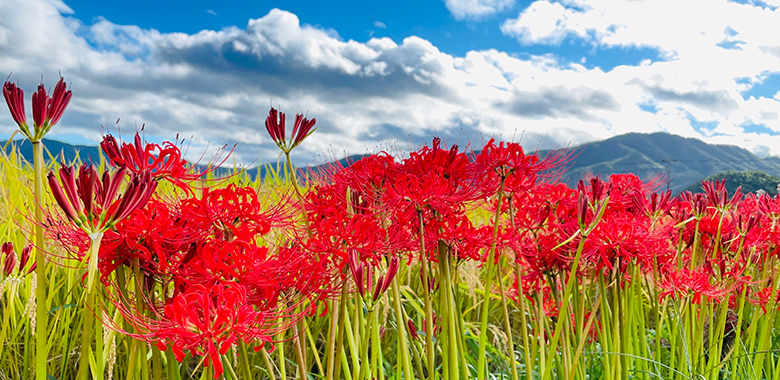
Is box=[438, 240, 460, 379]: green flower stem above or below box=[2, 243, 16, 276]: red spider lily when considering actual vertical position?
below

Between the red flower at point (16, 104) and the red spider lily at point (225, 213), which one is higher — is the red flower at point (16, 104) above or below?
above

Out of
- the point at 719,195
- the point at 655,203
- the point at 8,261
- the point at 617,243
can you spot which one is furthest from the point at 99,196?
the point at 719,195

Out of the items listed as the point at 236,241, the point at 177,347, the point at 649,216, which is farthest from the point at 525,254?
the point at 177,347

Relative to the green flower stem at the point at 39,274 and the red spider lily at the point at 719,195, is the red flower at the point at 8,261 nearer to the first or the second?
the green flower stem at the point at 39,274

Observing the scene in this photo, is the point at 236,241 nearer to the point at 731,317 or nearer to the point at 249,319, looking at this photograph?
the point at 249,319

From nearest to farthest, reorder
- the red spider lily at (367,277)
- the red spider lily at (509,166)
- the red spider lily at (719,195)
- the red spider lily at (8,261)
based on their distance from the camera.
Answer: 1. the red spider lily at (367,277)
2. the red spider lily at (8,261)
3. the red spider lily at (509,166)
4. the red spider lily at (719,195)

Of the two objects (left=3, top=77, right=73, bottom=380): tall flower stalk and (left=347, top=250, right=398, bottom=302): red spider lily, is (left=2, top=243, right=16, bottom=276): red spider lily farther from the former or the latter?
(left=347, top=250, right=398, bottom=302): red spider lily

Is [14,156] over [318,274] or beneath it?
over

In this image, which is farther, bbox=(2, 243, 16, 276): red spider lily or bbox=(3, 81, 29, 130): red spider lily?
bbox=(2, 243, 16, 276): red spider lily

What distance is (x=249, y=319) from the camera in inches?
48.3

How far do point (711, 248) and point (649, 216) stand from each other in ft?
3.51

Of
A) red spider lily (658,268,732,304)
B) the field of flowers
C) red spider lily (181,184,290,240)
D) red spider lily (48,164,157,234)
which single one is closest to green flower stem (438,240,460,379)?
Answer: the field of flowers

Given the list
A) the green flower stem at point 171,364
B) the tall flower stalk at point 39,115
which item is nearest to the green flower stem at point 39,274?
the tall flower stalk at point 39,115

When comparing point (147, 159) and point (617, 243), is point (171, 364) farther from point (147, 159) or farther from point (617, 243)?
point (617, 243)
